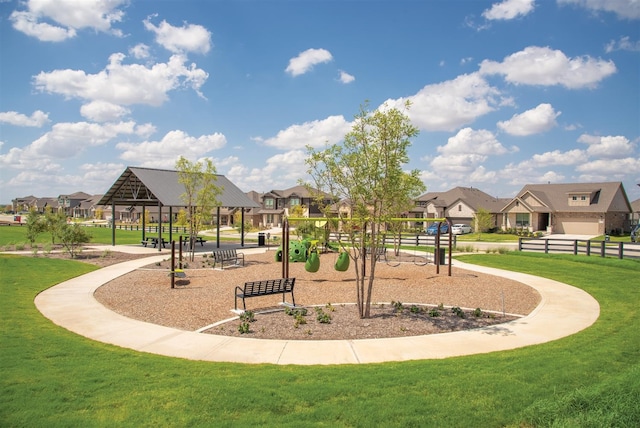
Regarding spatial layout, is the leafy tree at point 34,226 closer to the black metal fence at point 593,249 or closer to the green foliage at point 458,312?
the green foliage at point 458,312

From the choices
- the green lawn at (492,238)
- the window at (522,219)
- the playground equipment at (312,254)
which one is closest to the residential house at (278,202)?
the green lawn at (492,238)

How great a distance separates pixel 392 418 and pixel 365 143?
25.3 feet

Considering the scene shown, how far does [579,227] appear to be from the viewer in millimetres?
54500

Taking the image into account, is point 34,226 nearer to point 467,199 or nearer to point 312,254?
point 312,254

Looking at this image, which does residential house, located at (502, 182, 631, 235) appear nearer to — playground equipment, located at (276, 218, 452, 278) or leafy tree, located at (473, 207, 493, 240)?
leafy tree, located at (473, 207, 493, 240)

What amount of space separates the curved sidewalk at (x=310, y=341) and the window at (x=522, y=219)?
152 ft

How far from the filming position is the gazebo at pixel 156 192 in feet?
107

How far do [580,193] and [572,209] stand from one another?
2253mm

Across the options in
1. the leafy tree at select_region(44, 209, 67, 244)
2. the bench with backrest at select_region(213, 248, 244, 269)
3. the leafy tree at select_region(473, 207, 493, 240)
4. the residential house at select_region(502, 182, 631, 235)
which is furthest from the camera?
the leafy tree at select_region(473, 207, 493, 240)

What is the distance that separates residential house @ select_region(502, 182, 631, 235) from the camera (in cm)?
5353

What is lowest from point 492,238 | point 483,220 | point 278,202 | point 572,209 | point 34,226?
point 492,238

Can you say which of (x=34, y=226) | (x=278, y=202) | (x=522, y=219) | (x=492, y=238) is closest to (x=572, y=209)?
(x=522, y=219)

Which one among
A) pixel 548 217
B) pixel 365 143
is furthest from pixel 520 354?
pixel 548 217

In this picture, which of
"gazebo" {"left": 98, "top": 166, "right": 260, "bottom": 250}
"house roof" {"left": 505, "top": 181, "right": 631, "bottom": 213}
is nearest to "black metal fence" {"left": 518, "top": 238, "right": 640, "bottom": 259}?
"house roof" {"left": 505, "top": 181, "right": 631, "bottom": 213}
